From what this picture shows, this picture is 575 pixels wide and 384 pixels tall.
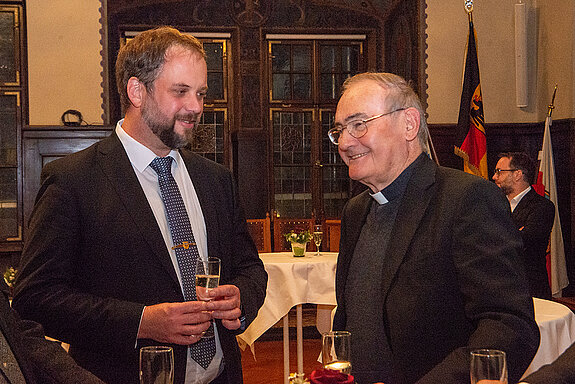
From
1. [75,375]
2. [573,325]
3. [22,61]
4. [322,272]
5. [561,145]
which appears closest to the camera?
[75,375]

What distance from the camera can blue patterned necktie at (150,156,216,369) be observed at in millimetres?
2240

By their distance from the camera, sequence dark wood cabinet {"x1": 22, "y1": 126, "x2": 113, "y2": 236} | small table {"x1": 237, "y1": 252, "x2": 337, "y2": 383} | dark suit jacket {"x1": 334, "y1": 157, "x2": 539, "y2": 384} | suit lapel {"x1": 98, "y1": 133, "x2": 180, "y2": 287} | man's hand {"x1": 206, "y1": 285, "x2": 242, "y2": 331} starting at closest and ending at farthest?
dark suit jacket {"x1": 334, "y1": 157, "x2": 539, "y2": 384} < man's hand {"x1": 206, "y1": 285, "x2": 242, "y2": 331} < suit lapel {"x1": 98, "y1": 133, "x2": 180, "y2": 287} < small table {"x1": 237, "y1": 252, "x2": 337, "y2": 383} < dark wood cabinet {"x1": 22, "y1": 126, "x2": 113, "y2": 236}

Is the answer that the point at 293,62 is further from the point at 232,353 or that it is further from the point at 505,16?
the point at 232,353

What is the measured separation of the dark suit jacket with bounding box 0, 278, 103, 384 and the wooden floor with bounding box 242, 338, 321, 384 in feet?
14.4

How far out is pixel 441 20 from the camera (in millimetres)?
8414

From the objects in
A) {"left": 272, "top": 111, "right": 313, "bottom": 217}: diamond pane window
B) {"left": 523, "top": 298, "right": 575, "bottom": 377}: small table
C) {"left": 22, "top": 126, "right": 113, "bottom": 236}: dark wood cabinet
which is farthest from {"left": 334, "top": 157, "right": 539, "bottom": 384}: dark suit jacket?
{"left": 272, "top": 111, "right": 313, "bottom": 217}: diamond pane window

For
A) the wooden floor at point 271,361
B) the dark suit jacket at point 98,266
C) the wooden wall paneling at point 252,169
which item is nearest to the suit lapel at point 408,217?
the dark suit jacket at point 98,266

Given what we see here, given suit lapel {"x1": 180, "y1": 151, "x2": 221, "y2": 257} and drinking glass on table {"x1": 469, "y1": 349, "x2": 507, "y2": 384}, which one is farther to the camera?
suit lapel {"x1": 180, "y1": 151, "x2": 221, "y2": 257}

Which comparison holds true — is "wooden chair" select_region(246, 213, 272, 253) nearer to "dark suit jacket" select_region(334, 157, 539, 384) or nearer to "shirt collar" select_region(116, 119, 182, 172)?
"shirt collar" select_region(116, 119, 182, 172)

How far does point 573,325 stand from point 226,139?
614 centimetres

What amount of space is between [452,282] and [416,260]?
5.0 inches

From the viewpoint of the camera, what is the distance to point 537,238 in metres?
5.79

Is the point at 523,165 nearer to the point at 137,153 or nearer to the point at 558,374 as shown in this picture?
the point at 137,153

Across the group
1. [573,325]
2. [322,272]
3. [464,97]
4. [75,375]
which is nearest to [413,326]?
[75,375]
